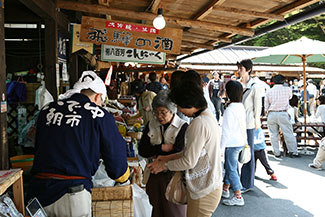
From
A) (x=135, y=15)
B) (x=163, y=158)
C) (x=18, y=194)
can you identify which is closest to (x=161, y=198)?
(x=163, y=158)

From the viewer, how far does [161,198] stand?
11.3 ft

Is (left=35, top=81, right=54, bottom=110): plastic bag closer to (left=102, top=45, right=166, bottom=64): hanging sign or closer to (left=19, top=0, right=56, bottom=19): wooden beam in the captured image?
(left=19, top=0, right=56, bottom=19): wooden beam

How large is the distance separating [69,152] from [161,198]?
55.6 inches

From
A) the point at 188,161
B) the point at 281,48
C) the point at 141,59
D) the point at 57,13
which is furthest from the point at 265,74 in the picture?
the point at 188,161

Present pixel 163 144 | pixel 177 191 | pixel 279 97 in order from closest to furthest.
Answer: pixel 177 191, pixel 163 144, pixel 279 97

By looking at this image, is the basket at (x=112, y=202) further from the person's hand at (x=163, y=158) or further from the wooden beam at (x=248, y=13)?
the wooden beam at (x=248, y=13)

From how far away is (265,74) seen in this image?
22.3 m

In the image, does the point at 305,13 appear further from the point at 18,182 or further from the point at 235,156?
the point at 18,182

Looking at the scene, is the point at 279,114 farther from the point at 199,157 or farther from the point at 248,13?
the point at 199,157

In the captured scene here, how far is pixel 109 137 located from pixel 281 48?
7.95 m

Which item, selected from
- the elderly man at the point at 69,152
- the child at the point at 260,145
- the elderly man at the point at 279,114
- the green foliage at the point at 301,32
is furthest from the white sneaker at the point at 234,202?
the green foliage at the point at 301,32

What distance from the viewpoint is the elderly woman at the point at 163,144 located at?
3.38m

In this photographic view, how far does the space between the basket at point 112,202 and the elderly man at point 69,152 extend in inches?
24.3

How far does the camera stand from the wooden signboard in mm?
5559
